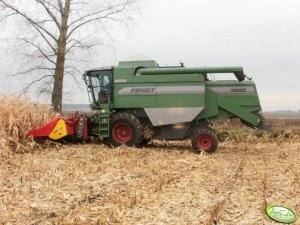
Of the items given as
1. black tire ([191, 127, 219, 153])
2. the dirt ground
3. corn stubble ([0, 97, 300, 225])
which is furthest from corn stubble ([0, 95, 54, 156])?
black tire ([191, 127, 219, 153])

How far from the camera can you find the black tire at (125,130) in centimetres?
1016

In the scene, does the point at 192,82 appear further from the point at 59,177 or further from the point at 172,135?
the point at 59,177

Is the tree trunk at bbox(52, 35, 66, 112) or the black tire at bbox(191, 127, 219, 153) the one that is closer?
the black tire at bbox(191, 127, 219, 153)

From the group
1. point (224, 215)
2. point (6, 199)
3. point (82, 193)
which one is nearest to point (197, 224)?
point (224, 215)

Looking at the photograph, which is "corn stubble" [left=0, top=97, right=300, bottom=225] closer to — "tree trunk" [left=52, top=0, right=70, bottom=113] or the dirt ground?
the dirt ground

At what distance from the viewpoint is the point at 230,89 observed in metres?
10.1

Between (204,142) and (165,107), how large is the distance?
1.28 m

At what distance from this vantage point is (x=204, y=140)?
32.2 feet

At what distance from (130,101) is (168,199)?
201 inches

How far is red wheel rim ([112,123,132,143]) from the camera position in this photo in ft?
33.9

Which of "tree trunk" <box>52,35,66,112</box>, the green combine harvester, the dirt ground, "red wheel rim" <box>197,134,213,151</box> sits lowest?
the dirt ground

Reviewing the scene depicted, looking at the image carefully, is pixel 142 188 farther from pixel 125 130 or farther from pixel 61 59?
pixel 61 59

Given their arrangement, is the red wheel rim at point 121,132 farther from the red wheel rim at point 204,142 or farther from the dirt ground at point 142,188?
the red wheel rim at point 204,142

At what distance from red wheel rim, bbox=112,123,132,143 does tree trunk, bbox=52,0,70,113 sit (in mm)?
5127
